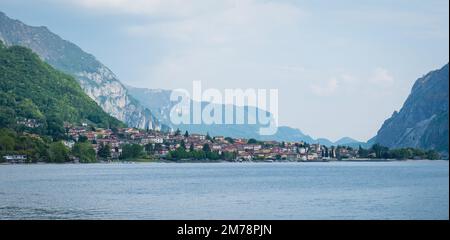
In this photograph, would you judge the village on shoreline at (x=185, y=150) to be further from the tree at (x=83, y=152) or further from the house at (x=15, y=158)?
the house at (x=15, y=158)

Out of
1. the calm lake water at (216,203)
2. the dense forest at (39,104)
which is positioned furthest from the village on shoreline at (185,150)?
the calm lake water at (216,203)

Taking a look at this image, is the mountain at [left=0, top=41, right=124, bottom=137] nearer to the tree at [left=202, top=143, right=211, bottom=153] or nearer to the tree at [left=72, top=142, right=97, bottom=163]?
the tree at [left=72, top=142, right=97, bottom=163]

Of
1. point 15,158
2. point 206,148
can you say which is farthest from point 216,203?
point 206,148

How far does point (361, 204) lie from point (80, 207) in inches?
551

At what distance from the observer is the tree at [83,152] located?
117m

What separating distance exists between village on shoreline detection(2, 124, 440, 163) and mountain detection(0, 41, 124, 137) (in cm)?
571

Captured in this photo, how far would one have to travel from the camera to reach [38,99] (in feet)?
542

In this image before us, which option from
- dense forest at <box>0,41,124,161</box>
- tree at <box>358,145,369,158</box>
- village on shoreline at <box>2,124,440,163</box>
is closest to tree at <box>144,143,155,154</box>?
village on shoreline at <box>2,124,440,163</box>

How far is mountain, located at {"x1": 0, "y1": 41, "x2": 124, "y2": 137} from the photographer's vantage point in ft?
465

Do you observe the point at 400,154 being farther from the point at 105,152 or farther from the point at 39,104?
the point at 39,104

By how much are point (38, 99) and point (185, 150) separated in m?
42.8

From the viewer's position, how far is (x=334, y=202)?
37.8m

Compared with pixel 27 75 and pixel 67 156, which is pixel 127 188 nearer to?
pixel 67 156
